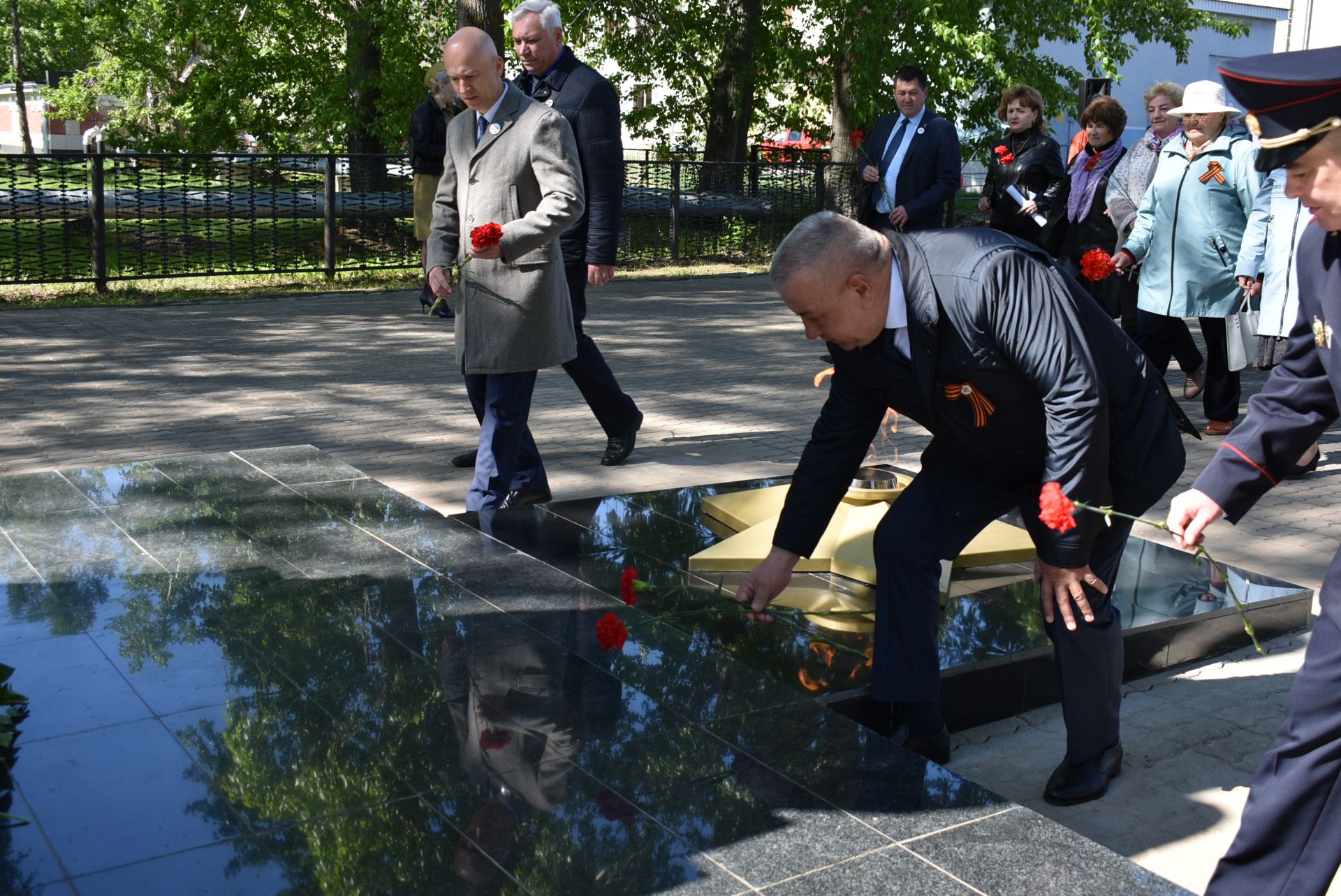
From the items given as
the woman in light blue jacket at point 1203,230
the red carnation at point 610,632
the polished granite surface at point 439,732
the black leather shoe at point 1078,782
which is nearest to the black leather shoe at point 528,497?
the polished granite surface at point 439,732

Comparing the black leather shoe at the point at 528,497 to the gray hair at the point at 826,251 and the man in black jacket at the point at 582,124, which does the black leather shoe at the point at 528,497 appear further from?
the gray hair at the point at 826,251

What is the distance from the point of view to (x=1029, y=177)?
30.8 feet

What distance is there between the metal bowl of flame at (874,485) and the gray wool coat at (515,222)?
1317 mm

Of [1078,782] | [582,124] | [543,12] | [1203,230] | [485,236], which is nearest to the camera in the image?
[1078,782]

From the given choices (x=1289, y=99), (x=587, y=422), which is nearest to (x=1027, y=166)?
(x=587, y=422)

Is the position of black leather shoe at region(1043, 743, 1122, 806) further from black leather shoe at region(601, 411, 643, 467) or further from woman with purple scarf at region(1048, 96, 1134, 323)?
woman with purple scarf at region(1048, 96, 1134, 323)

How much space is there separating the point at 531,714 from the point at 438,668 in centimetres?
41

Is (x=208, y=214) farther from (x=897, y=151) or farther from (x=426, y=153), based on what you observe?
(x=897, y=151)

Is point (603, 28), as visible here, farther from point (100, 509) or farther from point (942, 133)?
point (100, 509)

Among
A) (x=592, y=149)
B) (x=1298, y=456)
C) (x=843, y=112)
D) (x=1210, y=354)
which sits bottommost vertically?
(x=1210, y=354)

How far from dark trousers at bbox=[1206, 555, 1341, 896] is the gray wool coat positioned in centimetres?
340

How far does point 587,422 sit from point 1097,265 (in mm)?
3174

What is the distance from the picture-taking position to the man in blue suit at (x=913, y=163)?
9.40 meters

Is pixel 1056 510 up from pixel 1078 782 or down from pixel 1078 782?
up
